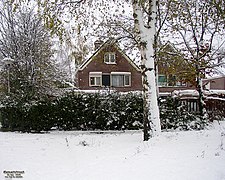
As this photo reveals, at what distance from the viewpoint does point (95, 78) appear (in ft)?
93.1

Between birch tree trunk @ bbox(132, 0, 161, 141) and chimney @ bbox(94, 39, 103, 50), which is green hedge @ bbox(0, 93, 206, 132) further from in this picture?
birch tree trunk @ bbox(132, 0, 161, 141)

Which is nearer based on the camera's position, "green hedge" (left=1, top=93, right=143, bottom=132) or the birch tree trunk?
the birch tree trunk

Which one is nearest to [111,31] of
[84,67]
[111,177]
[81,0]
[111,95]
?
[111,95]

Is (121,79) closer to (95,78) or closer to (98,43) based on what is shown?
(95,78)

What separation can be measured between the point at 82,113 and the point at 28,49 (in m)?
7.49

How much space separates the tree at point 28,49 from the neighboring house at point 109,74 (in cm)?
856

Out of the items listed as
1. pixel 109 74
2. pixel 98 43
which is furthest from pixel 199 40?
pixel 109 74

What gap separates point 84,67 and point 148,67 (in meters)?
20.4

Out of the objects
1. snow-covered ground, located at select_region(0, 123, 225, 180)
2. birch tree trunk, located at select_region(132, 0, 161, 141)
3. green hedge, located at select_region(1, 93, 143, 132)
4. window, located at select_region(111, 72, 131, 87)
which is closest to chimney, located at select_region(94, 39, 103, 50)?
green hedge, located at select_region(1, 93, 143, 132)

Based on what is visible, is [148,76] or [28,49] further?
[28,49]

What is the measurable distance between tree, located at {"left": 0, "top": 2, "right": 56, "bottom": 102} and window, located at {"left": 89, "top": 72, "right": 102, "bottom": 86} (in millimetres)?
8828

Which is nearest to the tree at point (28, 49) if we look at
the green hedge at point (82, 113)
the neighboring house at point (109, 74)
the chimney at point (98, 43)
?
the green hedge at point (82, 113)

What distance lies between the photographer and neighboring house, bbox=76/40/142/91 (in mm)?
27922

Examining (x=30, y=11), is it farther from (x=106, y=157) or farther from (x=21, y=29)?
(x=106, y=157)
